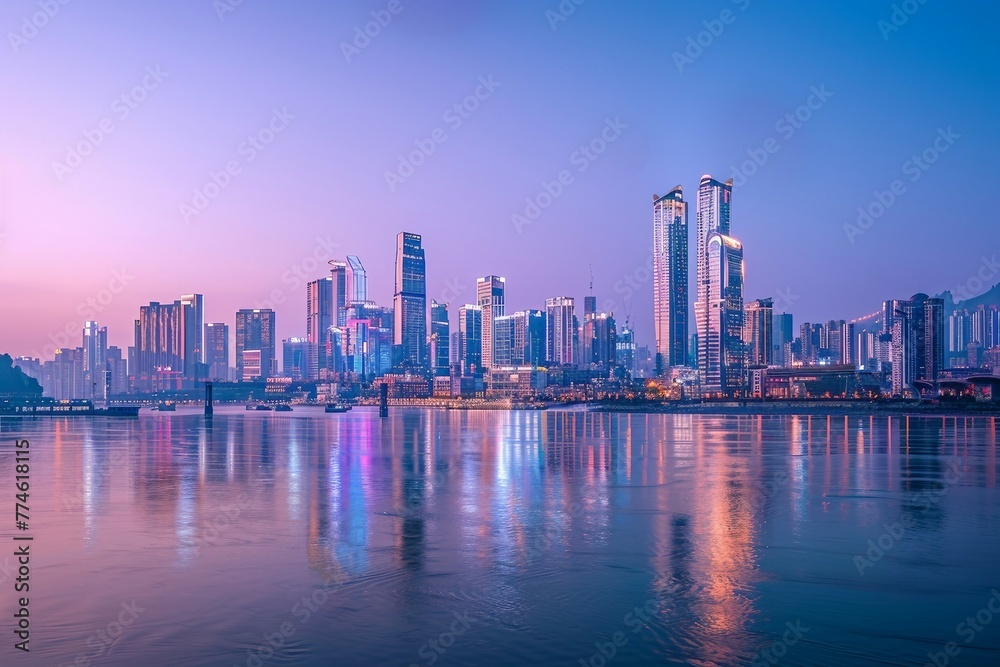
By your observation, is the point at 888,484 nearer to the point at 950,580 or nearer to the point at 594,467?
the point at 594,467

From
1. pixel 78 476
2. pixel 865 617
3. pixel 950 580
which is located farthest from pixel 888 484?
pixel 78 476
